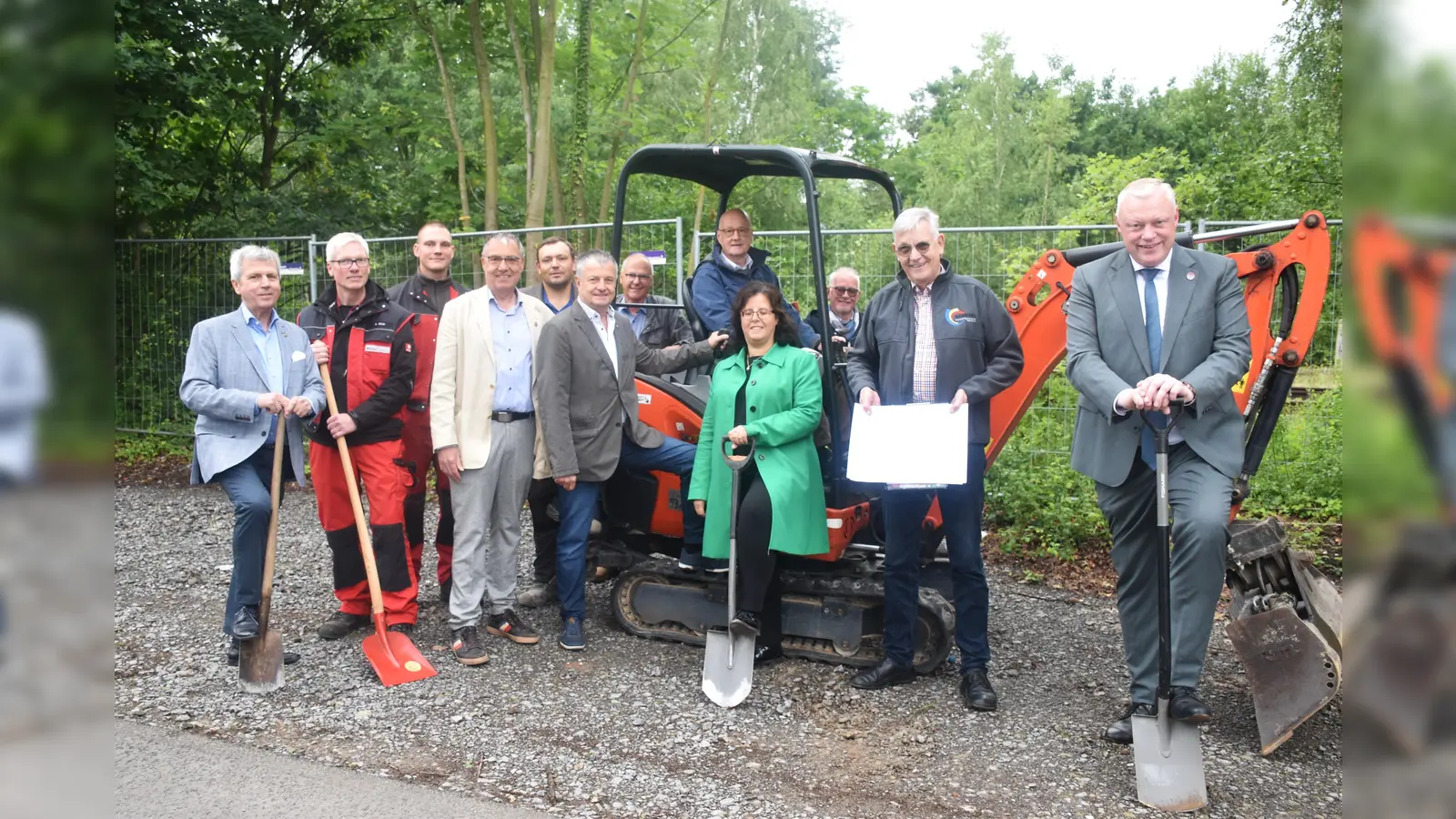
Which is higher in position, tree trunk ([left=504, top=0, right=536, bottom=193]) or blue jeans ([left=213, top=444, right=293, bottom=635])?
tree trunk ([left=504, top=0, right=536, bottom=193])

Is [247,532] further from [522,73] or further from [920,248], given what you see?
[522,73]

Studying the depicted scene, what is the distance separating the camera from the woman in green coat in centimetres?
485

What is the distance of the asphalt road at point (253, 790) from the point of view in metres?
3.47

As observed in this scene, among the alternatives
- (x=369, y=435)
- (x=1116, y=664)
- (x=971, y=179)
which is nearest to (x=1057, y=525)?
(x=1116, y=664)

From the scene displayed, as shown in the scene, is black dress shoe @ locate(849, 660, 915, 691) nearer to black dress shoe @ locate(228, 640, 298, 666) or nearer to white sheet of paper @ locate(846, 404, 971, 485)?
white sheet of paper @ locate(846, 404, 971, 485)

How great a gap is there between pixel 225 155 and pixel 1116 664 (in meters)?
11.3

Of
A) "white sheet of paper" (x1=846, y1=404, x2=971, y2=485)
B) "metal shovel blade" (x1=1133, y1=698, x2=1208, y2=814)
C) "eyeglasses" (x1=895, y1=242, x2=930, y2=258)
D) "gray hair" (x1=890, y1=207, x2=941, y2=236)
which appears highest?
"gray hair" (x1=890, y1=207, x2=941, y2=236)

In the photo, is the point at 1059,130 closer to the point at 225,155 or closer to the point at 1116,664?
the point at 225,155

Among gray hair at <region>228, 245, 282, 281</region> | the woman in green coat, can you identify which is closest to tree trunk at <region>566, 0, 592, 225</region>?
gray hair at <region>228, 245, 282, 281</region>

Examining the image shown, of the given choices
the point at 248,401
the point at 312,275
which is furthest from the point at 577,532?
the point at 312,275

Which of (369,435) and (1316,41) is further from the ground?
(1316,41)

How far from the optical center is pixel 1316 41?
9.04 meters

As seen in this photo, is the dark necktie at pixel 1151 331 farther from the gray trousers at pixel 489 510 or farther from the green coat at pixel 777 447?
the gray trousers at pixel 489 510

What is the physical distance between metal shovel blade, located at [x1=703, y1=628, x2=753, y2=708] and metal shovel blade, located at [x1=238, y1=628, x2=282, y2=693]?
1866 mm
